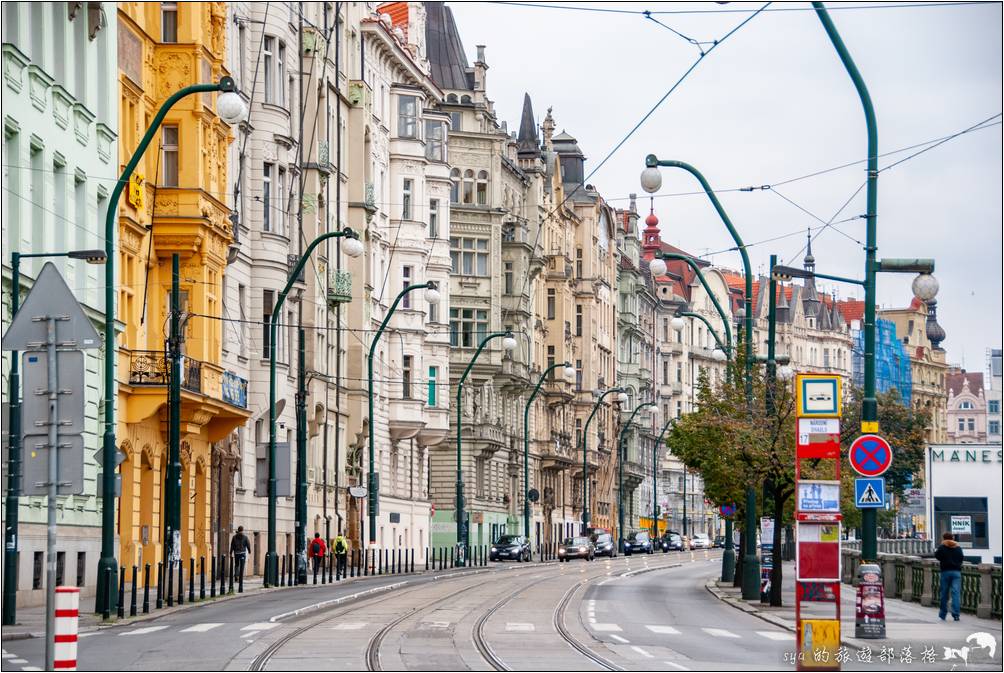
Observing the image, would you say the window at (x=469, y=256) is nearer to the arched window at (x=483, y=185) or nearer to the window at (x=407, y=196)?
the arched window at (x=483, y=185)

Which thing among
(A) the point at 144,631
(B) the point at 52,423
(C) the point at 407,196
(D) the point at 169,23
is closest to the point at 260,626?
(A) the point at 144,631

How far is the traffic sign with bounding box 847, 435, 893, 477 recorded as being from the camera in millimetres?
25938

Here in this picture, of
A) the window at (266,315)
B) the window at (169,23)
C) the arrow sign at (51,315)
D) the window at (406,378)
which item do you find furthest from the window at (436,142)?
the arrow sign at (51,315)

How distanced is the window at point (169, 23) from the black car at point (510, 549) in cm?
4171

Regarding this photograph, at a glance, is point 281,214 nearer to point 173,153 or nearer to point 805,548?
point 173,153

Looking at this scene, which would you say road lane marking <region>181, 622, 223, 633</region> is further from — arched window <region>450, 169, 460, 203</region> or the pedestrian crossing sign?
arched window <region>450, 169, 460, 203</region>

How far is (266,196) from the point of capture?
60219 millimetres

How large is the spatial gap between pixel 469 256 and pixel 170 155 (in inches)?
2025

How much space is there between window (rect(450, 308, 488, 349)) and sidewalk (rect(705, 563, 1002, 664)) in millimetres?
51419

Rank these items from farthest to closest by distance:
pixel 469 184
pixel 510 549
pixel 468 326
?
pixel 469 184 < pixel 468 326 < pixel 510 549

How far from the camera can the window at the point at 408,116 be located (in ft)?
265

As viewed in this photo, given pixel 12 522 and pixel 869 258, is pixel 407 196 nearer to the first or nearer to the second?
pixel 12 522

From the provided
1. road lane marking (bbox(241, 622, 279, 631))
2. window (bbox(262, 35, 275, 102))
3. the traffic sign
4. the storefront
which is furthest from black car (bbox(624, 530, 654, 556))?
the traffic sign

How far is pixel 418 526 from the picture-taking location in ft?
280
